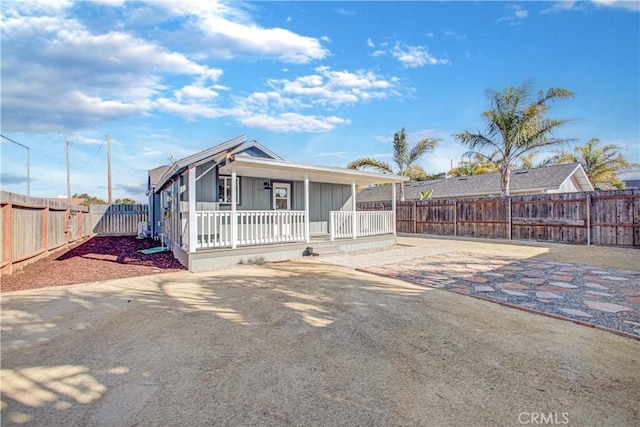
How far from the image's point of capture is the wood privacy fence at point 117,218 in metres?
18.2

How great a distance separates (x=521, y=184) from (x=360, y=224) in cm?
1413

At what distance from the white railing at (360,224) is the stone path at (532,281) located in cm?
160

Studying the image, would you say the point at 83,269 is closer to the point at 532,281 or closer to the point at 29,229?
the point at 29,229

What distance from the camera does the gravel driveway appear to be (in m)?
2.19

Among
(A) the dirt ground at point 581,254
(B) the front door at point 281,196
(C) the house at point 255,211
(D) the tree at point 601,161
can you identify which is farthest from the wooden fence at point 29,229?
(D) the tree at point 601,161

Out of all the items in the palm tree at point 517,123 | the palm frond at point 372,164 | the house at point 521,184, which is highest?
the palm tree at point 517,123

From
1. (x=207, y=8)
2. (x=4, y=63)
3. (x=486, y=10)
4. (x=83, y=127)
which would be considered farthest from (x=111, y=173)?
(x=486, y=10)

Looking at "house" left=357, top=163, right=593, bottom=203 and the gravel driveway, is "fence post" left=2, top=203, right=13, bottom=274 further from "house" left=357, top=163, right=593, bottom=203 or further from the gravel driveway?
"house" left=357, top=163, right=593, bottom=203

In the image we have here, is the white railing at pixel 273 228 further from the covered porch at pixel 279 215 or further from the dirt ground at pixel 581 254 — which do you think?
the dirt ground at pixel 581 254

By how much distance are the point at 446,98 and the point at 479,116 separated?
6.91 ft

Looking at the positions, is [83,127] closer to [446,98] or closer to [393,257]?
[393,257]

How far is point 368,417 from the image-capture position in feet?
6.94

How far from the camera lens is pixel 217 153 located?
939 centimetres

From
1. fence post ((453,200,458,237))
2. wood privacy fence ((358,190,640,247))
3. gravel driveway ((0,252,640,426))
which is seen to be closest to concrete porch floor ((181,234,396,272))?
gravel driveway ((0,252,640,426))
